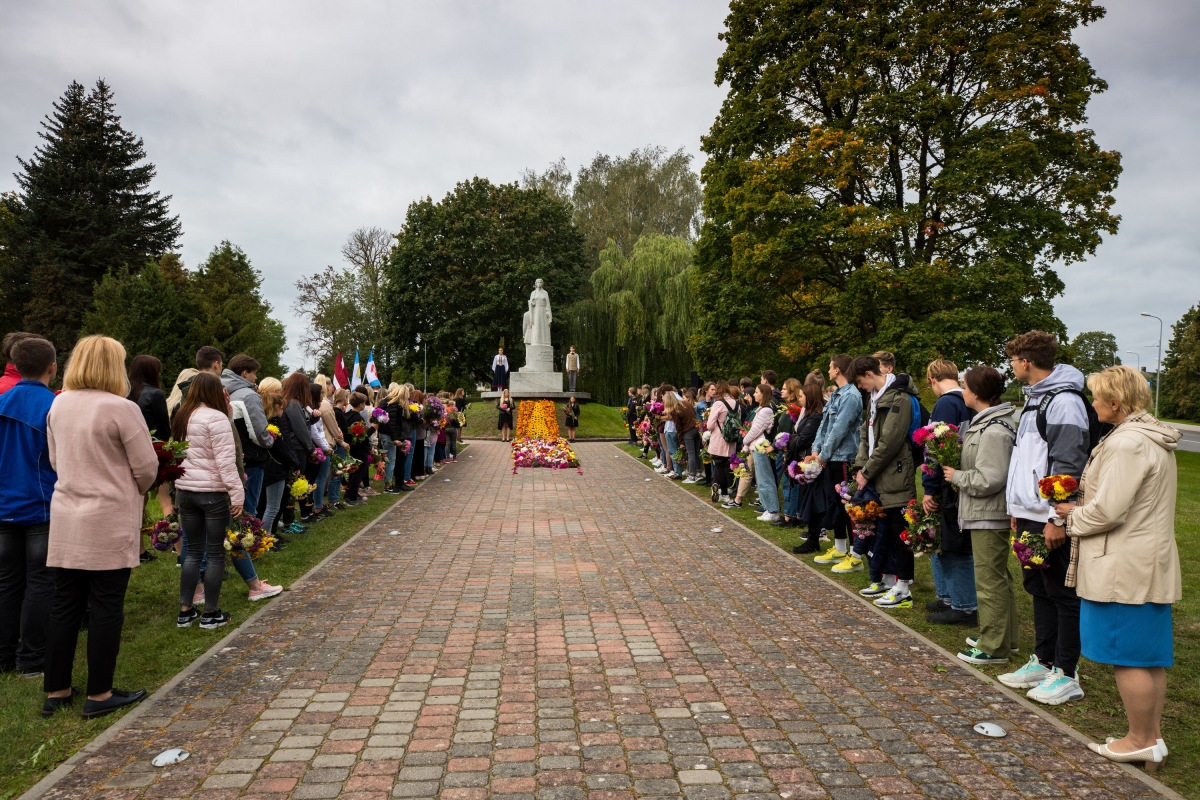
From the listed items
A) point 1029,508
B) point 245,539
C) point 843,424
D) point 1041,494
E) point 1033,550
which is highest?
point 843,424

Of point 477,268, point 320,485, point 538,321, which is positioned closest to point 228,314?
point 477,268

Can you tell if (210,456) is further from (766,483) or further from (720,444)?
(720,444)

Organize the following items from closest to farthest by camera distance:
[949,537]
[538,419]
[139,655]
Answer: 1. [139,655]
2. [949,537]
3. [538,419]

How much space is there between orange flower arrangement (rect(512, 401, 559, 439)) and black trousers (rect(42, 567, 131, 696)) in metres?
19.7

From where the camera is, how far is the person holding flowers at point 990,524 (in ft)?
18.0

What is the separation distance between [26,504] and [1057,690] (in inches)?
250

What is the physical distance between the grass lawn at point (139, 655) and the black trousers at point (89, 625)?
21 cm

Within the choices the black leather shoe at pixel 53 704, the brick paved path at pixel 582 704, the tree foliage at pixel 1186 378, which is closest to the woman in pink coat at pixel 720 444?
the brick paved path at pixel 582 704

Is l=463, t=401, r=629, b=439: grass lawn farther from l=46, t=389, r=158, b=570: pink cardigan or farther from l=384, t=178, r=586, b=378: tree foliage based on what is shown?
l=46, t=389, r=158, b=570: pink cardigan

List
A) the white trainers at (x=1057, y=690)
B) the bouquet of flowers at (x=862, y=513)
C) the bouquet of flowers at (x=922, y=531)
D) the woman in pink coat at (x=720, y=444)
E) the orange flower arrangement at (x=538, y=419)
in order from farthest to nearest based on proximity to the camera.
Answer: the orange flower arrangement at (x=538, y=419), the woman in pink coat at (x=720, y=444), the bouquet of flowers at (x=862, y=513), the bouquet of flowers at (x=922, y=531), the white trainers at (x=1057, y=690)

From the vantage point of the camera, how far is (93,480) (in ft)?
14.9

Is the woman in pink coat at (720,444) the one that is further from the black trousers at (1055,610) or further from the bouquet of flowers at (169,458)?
the bouquet of flowers at (169,458)

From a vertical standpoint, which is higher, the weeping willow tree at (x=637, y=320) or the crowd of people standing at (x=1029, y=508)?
the weeping willow tree at (x=637, y=320)

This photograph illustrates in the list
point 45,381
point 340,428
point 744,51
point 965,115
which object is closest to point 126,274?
point 744,51
